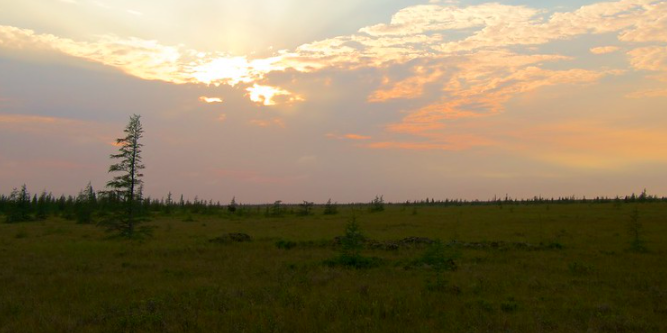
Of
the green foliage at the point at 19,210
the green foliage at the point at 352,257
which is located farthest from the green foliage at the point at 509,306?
the green foliage at the point at 19,210

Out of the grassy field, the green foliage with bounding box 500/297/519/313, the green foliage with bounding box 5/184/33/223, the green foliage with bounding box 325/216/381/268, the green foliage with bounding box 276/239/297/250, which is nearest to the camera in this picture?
the grassy field

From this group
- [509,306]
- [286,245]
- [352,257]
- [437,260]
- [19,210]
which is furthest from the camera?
[19,210]

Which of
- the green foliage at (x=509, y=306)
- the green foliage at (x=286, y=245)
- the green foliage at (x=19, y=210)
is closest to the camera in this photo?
the green foliage at (x=509, y=306)

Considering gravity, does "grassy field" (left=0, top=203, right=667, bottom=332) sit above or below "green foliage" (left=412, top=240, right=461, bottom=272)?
below

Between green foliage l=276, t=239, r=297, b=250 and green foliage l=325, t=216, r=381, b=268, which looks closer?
green foliage l=325, t=216, r=381, b=268

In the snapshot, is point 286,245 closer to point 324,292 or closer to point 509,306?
point 324,292

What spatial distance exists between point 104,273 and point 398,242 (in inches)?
605

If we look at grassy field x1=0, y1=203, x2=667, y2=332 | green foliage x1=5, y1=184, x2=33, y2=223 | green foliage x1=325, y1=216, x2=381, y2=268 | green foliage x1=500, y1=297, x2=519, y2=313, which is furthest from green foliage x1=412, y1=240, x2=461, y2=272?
green foliage x1=5, y1=184, x2=33, y2=223

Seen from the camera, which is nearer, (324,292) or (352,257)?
(324,292)

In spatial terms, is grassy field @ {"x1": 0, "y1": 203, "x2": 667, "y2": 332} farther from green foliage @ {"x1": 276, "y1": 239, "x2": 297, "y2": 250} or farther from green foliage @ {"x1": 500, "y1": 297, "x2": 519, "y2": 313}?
green foliage @ {"x1": 276, "y1": 239, "x2": 297, "y2": 250}

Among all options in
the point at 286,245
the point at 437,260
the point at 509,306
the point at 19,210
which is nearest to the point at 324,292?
the point at 437,260

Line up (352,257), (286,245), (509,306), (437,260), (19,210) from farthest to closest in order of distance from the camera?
(19,210) < (286,245) < (352,257) < (437,260) < (509,306)

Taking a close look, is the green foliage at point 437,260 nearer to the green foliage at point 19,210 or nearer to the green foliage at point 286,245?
the green foliage at point 286,245

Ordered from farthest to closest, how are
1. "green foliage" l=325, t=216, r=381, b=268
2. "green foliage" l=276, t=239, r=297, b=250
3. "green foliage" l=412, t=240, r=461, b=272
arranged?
"green foliage" l=276, t=239, r=297, b=250 < "green foliage" l=325, t=216, r=381, b=268 < "green foliage" l=412, t=240, r=461, b=272
